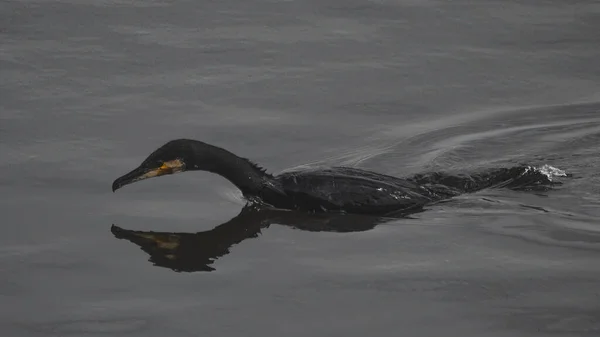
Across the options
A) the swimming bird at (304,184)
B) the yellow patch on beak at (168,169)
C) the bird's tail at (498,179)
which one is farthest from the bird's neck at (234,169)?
the bird's tail at (498,179)

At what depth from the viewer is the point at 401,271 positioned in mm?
7988

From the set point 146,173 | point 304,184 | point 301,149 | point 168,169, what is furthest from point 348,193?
point 146,173

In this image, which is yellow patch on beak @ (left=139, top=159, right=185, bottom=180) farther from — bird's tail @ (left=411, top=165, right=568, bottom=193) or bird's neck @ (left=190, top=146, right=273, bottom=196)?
bird's tail @ (left=411, top=165, right=568, bottom=193)

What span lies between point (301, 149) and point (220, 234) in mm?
1837

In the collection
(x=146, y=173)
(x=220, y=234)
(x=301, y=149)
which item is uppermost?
(x=301, y=149)

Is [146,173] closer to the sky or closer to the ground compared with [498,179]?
Result: closer to the sky

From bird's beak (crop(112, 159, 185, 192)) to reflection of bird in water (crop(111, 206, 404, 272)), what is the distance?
14.3 inches

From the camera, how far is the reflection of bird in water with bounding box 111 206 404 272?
834 cm

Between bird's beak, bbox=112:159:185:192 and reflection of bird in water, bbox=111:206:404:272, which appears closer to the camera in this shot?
reflection of bird in water, bbox=111:206:404:272

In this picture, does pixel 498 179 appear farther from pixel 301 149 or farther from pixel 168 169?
pixel 168 169

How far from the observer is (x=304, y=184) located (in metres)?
9.34

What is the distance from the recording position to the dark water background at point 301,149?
7457 millimetres

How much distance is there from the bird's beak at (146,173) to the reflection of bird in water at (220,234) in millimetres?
364

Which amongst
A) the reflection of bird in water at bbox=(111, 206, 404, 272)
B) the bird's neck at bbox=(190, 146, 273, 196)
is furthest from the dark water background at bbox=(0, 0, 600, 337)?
the bird's neck at bbox=(190, 146, 273, 196)
